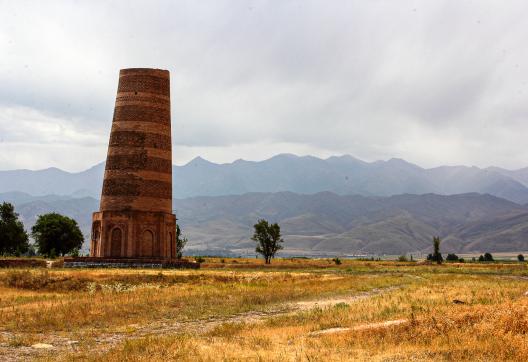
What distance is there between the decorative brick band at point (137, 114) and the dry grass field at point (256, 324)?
23.5m

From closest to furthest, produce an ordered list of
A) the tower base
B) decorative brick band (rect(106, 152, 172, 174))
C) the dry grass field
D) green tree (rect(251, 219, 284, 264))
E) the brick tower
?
the dry grass field
the tower base
the brick tower
decorative brick band (rect(106, 152, 172, 174))
green tree (rect(251, 219, 284, 264))

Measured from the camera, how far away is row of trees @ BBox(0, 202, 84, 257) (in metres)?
75.2

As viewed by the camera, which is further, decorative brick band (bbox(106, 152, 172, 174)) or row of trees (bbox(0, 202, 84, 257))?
row of trees (bbox(0, 202, 84, 257))

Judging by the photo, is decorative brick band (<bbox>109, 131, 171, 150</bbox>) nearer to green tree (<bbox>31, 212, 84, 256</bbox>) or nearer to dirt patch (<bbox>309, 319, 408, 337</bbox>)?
green tree (<bbox>31, 212, 84, 256</bbox>)

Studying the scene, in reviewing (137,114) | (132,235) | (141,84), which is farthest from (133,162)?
(141,84)

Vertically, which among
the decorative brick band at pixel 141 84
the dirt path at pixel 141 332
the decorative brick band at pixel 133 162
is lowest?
the dirt path at pixel 141 332

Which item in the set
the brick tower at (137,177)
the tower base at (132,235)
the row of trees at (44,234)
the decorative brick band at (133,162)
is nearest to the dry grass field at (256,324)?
the tower base at (132,235)

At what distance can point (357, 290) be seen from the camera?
103 feet

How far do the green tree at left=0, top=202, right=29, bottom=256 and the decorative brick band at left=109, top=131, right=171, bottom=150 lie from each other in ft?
96.0

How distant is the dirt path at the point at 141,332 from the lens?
14.4 meters

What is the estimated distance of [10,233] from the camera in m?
74.9

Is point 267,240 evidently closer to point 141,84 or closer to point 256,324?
point 141,84

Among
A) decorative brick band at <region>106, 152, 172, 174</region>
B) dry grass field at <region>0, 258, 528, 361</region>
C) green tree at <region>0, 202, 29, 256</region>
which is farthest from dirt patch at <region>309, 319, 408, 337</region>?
green tree at <region>0, 202, 29, 256</region>

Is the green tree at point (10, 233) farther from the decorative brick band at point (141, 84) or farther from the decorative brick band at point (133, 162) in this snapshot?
the decorative brick band at point (141, 84)
